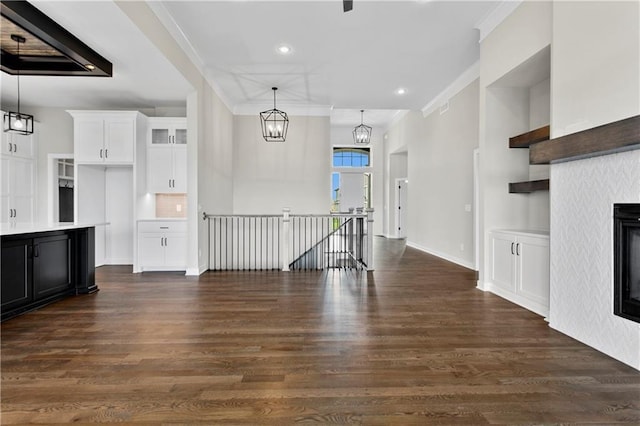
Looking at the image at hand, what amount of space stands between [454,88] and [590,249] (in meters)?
4.91

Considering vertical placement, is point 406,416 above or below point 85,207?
below

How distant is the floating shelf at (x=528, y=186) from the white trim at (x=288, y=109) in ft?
16.9

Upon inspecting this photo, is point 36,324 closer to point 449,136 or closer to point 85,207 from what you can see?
point 85,207

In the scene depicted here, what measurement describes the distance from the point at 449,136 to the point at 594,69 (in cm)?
457

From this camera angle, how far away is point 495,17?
4375 millimetres

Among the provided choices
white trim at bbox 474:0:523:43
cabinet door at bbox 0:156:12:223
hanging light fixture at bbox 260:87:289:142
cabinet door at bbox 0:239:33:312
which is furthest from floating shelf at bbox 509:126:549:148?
cabinet door at bbox 0:156:12:223

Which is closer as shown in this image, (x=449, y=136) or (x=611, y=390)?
(x=611, y=390)

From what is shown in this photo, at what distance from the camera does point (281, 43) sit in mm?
5195

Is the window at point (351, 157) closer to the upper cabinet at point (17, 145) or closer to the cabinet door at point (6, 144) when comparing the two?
the upper cabinet at point (17, 145)

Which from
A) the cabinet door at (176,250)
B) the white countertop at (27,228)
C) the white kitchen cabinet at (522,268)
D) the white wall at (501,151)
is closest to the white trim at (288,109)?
the cabinet door at (176,250)

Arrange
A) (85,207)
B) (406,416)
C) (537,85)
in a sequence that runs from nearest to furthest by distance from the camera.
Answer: (406,416) → (537,85) → (85,207)

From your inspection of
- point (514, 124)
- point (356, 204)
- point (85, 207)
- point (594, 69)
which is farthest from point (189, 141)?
point (356, 204)

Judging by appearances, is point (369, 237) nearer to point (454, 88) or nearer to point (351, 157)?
point (454, 88)

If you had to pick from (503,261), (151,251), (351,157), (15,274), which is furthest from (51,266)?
(351,157)
